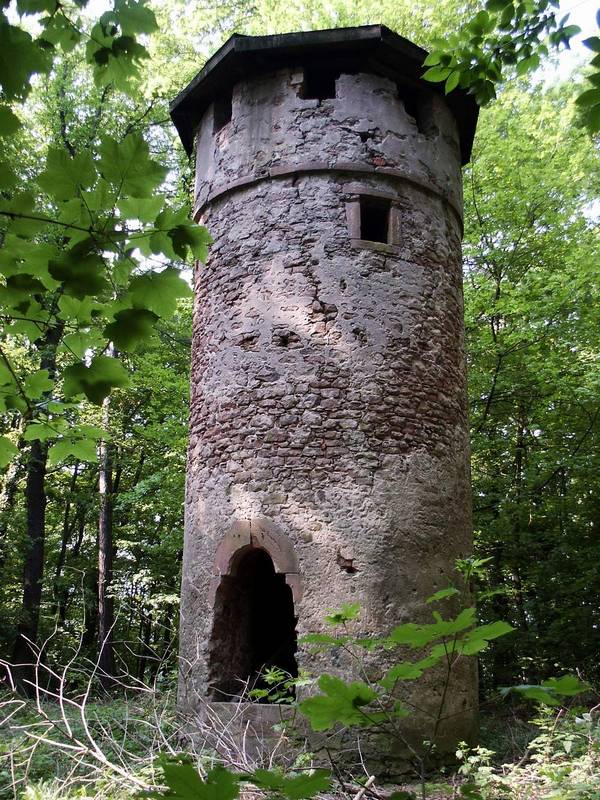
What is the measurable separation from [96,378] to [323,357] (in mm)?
4442

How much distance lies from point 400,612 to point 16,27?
5284 millimetres

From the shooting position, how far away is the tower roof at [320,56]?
286 inches

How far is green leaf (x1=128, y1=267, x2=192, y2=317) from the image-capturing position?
2.28 meters

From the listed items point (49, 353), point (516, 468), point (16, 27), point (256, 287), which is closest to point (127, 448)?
point (49, 353)

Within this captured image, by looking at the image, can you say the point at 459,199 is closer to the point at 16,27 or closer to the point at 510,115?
the point at 16,27

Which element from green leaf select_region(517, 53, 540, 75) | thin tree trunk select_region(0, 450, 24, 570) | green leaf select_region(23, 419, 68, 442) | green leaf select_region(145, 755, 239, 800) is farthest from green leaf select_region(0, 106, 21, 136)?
thin tree trunk select_region(0, 450, 24, 570)

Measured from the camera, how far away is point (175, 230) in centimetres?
222

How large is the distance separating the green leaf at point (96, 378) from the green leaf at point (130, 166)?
56cm

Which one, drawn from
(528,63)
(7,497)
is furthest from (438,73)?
(7,497)

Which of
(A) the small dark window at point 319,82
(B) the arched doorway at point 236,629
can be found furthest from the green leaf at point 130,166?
(A) the small dark window at point 319,82

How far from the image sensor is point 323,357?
6691 millimetres

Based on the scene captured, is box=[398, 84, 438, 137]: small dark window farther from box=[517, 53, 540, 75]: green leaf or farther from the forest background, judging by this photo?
box=[517, 53, 540, 75]: green leaf

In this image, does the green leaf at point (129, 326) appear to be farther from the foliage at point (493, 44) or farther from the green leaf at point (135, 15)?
the foliage at point (493, 44)

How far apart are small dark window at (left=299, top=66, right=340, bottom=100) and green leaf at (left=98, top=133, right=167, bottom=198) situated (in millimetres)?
6241
